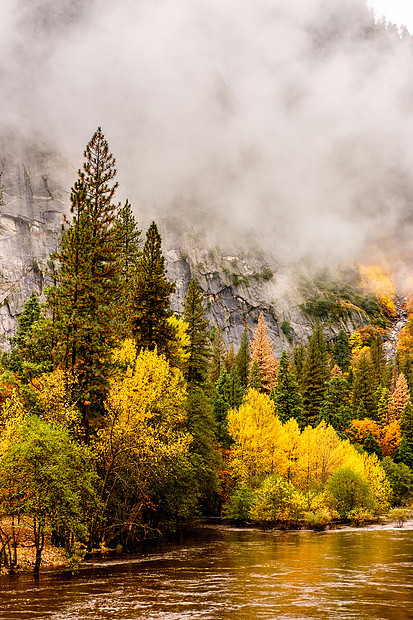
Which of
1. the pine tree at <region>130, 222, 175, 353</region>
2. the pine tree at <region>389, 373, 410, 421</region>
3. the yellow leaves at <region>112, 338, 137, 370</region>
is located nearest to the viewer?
the yellow leaves at <region>112, 338, 137, 370</region>

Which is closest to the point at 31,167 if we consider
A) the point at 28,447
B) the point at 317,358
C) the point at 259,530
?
the point at 317,358

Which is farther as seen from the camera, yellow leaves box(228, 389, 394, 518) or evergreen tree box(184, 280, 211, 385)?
yellow leaves box(228, 389, 394, 518)

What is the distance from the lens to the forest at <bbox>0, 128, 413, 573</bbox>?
2281 cm

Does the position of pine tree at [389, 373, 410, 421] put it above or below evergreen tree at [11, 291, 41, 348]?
below

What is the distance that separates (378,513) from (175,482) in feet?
96.2

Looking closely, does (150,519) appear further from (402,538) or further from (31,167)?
(31,167)

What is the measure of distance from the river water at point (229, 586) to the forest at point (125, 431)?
2949 millimetres

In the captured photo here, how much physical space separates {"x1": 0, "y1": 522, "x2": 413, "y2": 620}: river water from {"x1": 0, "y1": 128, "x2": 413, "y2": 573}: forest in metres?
2.95

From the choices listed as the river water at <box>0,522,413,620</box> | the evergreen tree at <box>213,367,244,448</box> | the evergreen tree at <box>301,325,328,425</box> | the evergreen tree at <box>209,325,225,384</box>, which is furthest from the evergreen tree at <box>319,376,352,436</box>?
the river water at <box>0,522,413,620</box>

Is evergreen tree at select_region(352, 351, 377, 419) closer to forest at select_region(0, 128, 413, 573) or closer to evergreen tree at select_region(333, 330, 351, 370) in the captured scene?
forest at select_region(0, 128, 413, 573)

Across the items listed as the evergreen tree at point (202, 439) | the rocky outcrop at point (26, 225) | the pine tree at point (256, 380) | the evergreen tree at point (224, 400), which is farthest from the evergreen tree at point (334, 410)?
the rocky outcrop at point (26, 225)

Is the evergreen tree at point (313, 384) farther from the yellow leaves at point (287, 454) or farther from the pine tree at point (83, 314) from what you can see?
the pine tree at point (83, 314)

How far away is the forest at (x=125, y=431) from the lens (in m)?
22.8

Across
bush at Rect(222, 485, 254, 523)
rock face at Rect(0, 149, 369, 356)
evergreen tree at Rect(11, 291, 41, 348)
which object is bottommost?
bush at Rect(222, 485, 254, 523)
